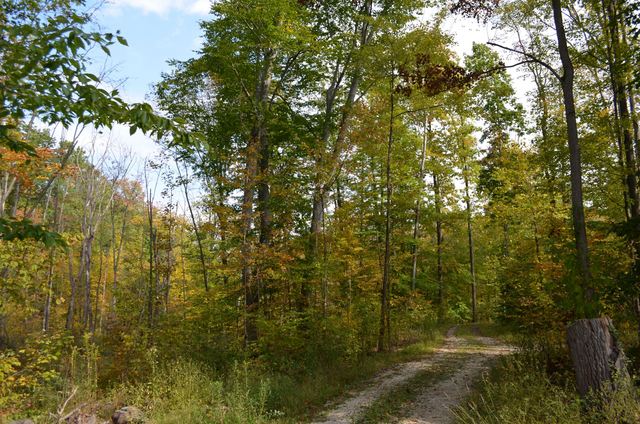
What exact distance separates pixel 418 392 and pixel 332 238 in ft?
16.2

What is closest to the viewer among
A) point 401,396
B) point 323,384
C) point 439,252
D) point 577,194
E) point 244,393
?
point 577,194

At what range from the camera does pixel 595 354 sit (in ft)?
16.7

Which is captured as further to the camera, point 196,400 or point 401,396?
point 401,396

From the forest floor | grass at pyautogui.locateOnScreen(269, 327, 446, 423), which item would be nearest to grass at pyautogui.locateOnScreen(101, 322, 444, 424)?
grass at pyautogui.locateOnScreen(269, 327, 446, 423)

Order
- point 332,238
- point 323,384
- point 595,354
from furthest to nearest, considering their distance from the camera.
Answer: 1. point 332,238
2. point 323,384
3. point 595,354

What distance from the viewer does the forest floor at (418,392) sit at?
22.2 ft

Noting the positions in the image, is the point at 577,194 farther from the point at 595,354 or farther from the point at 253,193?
the point at 253,193

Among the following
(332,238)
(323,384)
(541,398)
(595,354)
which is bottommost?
(323,384)

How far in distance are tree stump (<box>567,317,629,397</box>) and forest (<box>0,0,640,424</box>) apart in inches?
0.9

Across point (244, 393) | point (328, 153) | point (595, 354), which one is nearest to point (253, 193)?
point (328, 153)

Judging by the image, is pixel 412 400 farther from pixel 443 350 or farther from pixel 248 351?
pixel 443 350

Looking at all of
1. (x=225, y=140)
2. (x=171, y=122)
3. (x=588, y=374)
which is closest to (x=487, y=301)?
(x=225, y=140)

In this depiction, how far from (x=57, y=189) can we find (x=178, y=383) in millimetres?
23535

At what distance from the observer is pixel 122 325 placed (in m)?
11.3
